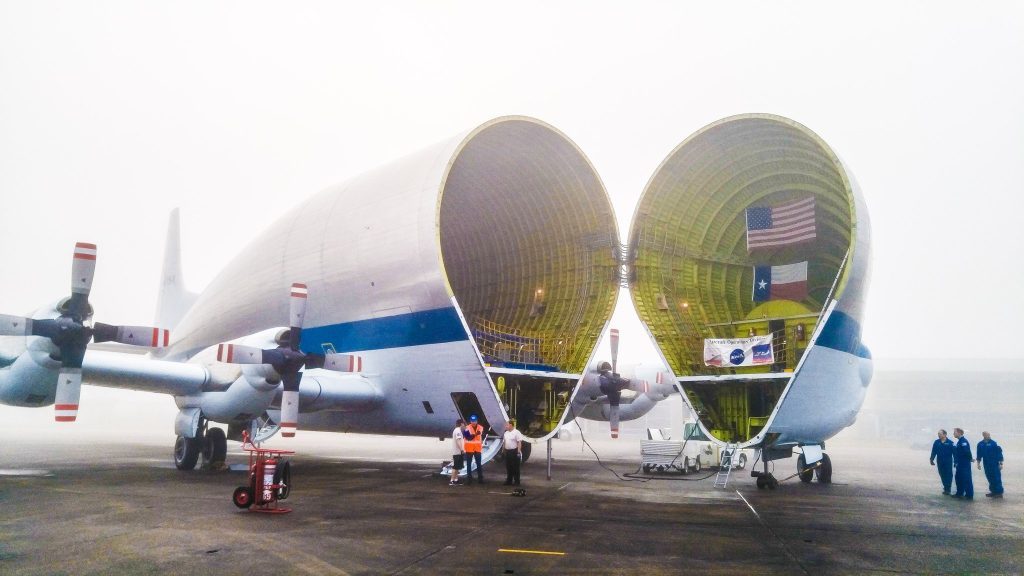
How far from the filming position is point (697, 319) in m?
21.7

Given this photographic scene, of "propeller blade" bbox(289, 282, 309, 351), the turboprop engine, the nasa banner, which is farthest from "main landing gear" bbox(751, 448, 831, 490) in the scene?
"propeller blade" bbox(289, 282, 309, 351)

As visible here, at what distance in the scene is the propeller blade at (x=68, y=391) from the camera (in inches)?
548

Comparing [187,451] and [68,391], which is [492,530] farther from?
[187,451]

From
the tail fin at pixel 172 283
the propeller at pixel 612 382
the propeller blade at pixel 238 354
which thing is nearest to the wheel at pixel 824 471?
the propeller at pixel 612 382

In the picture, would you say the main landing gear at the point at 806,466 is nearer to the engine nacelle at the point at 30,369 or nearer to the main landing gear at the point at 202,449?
the main landing gear at the point at 202,449

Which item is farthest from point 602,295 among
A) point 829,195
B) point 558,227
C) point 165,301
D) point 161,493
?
point 165,301

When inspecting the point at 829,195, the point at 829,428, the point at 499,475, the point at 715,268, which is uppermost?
the point at 829,195

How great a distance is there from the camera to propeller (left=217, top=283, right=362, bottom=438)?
15602mm

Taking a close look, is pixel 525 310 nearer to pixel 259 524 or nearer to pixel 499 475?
pixel 499 475

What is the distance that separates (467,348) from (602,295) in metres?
6.39

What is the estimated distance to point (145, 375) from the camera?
17281 mm

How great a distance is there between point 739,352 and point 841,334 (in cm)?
308

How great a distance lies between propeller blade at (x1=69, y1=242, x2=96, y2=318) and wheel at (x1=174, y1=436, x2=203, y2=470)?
18.6 ft

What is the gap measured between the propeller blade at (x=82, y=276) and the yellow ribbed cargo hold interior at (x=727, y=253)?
48.7ft
